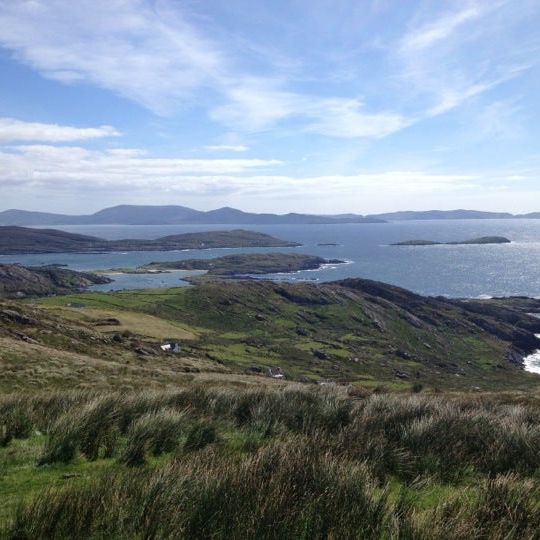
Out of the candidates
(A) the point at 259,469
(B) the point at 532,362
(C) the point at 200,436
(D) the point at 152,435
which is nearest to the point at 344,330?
(B) the point at 532,362

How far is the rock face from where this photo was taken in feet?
476

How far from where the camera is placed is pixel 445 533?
4457 mm

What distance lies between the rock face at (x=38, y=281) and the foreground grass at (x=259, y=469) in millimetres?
Result: 136402

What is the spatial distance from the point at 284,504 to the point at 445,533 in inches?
61.0

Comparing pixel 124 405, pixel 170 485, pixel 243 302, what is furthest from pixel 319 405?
pixel 243 302

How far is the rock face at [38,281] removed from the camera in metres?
145

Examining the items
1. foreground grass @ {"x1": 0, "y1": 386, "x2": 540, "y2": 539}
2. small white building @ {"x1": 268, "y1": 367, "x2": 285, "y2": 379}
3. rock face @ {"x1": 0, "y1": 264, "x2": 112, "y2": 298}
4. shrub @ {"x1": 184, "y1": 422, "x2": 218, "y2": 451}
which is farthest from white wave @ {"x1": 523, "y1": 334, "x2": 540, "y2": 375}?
rock face @ {"x1": 0, "y1": 264, "x2": 112, "y2": 298}

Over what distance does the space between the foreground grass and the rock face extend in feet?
448

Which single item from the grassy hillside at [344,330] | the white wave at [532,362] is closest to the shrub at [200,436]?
the grassy hillside at [344,330]

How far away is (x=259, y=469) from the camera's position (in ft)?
18.9

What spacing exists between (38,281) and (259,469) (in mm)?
170804

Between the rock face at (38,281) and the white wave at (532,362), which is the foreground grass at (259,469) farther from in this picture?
the rock face at (38,281)

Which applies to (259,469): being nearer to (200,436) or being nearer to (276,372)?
(200,436)

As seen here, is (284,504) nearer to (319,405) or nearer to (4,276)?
(319,405)
